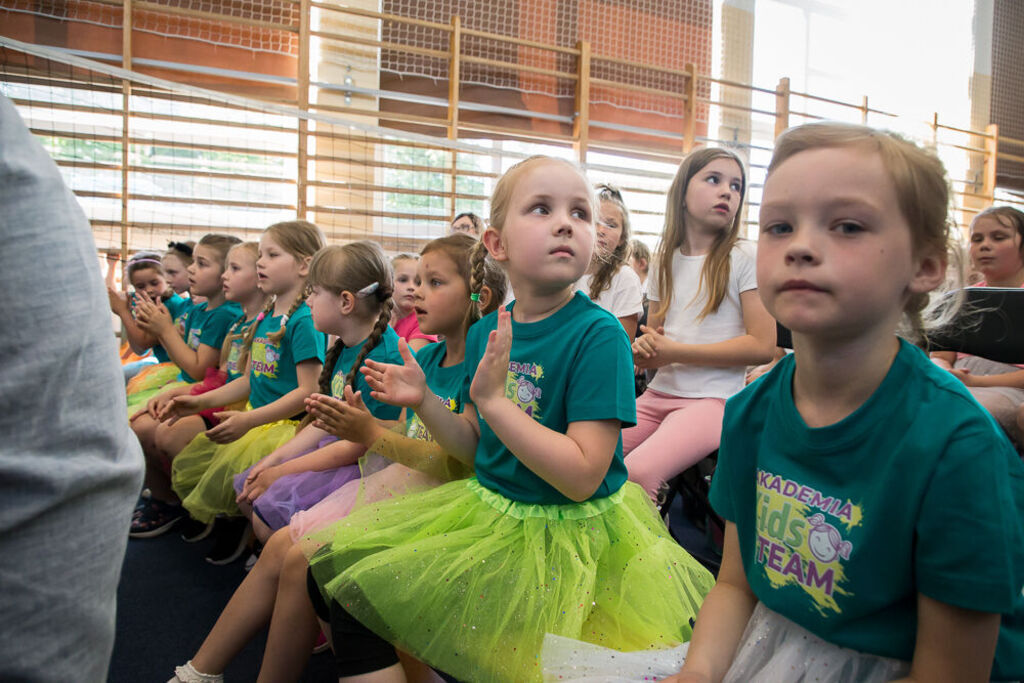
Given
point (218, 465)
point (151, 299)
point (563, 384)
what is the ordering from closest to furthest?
point (563, 384) → point (218, 465) → point (151, 299)

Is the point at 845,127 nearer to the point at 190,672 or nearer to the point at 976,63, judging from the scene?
the point at 190,672

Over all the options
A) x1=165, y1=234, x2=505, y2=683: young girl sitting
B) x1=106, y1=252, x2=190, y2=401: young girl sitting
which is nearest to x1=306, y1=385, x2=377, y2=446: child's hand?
x1=165, y1=234, x2=505, y2=683: young girl sitting

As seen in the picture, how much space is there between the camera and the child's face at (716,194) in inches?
68.7

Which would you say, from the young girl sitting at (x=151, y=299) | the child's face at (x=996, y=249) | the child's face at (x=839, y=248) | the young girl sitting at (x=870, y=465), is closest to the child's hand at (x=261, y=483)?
the young girl sitting at (x=870, y=465)

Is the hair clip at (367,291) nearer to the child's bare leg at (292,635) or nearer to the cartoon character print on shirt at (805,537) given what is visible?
→ the child's bare leg at (292,635)

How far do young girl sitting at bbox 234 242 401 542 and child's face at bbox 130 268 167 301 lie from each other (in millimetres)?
1728

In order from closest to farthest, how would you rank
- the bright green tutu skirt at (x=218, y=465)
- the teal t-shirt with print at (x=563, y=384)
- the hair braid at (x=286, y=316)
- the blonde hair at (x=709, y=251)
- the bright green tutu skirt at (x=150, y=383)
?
the teal t-shirt with print at (x=563, y=384) < the blonde hair at (x=709, y=251) < the bright green tutu skirt at (x=218, y=465) < the hair braid at (x=286, y=316) < the bright green tutu skirt at (x=150, y=383)

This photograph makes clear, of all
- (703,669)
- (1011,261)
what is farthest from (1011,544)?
(1011,261)

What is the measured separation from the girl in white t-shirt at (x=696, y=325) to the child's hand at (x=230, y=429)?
38.9 inches

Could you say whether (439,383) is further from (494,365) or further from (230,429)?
(230,429)

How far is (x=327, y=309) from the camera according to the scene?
5.67 feet

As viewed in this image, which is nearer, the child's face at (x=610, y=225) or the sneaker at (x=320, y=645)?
the sneaker at (x=320, y=645)

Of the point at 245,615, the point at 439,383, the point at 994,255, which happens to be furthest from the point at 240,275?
the point at 994,255

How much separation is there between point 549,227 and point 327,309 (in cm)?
86
